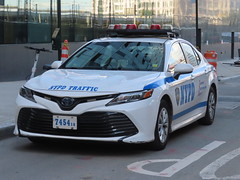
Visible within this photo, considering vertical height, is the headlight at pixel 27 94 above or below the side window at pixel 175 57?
below

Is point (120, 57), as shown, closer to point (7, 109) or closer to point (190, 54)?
point (190, 54)

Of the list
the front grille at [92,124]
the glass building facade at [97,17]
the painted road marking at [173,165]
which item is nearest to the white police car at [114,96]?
the front grille at [92,124]

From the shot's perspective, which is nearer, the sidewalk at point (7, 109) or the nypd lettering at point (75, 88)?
the nypd lettering at point (75, 88)

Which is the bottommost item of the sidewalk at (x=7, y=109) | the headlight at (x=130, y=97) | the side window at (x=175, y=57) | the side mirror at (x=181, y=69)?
the sidewalk at (x=7, y=109)

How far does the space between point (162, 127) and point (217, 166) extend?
1063 millimetres

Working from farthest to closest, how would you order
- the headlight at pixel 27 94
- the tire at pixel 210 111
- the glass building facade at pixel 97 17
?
the glass building facade at pixel 97 17 → the tire at pixel 210 111 → the headlight at pixel 27 94

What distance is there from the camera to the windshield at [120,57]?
7402mm

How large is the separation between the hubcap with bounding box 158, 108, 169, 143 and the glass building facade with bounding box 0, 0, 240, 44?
10843 millimetres

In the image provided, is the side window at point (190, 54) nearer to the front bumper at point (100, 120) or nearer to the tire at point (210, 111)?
the tire at point (210, 111)

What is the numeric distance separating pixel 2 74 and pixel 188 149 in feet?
34.4

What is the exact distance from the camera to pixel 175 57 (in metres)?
7.86

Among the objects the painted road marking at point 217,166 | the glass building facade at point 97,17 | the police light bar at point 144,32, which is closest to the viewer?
the painted road marking at point 217,166

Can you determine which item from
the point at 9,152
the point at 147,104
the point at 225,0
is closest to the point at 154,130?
the point at 147,104

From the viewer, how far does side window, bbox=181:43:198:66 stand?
27.8ft
